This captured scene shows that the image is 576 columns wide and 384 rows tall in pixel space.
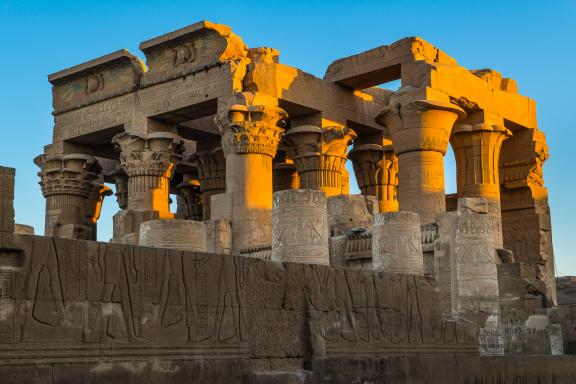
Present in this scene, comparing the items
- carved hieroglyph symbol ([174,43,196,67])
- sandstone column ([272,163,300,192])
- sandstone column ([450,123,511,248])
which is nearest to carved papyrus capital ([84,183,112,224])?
sandstone column ([272,163,300,192])

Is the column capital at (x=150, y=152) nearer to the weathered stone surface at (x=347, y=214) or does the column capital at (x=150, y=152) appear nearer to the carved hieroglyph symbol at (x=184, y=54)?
the carved hieroglyph symbol at (x=184, y=54)

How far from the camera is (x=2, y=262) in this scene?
7.77 meters

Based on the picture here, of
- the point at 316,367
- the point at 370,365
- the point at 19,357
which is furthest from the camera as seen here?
the point at 370,365

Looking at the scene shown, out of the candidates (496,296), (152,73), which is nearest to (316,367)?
(496,296)

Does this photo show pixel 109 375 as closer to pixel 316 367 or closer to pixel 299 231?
pixel 316 367

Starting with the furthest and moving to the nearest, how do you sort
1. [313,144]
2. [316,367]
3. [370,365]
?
1. [313,144]
2. [370,365]
3. [316,367]

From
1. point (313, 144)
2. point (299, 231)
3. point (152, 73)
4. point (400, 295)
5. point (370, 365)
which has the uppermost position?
point (152, 73)

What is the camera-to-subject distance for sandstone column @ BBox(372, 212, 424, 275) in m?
15.4

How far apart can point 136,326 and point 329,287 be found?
9.82ft

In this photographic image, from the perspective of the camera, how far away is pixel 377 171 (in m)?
26.9

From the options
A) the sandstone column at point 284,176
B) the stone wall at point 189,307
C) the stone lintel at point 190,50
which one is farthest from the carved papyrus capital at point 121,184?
the stone wall at point 189,307

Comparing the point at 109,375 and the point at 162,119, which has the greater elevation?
the point at 162,119

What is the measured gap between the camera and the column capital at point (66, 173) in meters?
26.5

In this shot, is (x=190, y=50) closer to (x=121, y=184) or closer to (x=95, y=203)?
(x=121, y=184)
